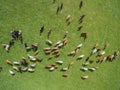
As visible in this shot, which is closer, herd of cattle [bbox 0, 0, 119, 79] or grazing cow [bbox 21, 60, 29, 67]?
herd of cattle [bbox 0, 0, 119, 79]

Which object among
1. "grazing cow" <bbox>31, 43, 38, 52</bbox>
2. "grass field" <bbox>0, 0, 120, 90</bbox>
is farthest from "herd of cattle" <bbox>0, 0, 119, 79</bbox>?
"grass field" <bbox>0, 0, 120, 90</bbox>

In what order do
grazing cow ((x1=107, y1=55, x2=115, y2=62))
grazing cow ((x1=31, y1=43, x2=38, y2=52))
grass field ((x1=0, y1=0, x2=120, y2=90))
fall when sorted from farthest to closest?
grazing cow ((x1=107, y1=55, x2=115, y2=62)), grazing cow ((x1=31, y1=43, x2=38, y2=52)), grass field ((x1=0, y1=0, x2=120, y2=90))

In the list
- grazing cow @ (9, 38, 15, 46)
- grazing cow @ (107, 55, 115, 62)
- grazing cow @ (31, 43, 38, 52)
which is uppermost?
grazing cow @ (9, 38, 15, 46)

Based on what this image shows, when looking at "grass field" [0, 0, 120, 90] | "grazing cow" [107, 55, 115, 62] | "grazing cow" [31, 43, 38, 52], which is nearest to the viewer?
"grass field" [0, 0, 120, 90]

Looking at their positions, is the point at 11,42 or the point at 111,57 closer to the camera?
the point at 11,42

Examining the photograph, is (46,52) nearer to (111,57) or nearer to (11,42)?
(11,42)

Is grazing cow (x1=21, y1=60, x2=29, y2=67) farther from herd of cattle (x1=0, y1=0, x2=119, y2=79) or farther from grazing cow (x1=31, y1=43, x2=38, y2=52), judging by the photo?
grazing cow (x1=31, y1=43, x2=38, y2=52)

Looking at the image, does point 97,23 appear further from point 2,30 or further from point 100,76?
point 2,30

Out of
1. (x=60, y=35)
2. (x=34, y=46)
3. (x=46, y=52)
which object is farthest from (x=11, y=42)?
(x=60, y=35)

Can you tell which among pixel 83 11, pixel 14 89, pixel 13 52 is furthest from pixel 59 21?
pixel 14 89
